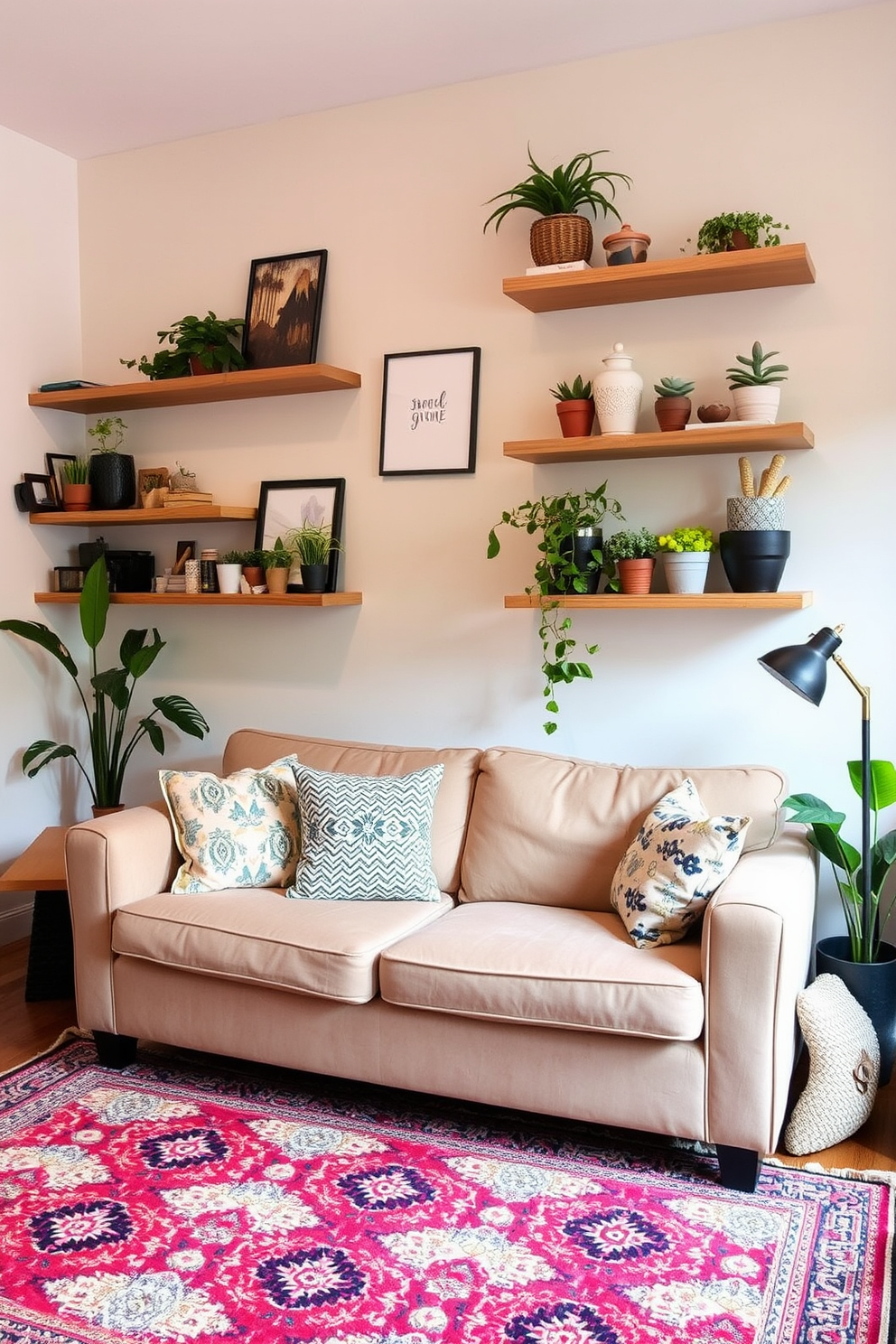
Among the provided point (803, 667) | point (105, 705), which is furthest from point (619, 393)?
point (105, 705)

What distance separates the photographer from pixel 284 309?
379 cm

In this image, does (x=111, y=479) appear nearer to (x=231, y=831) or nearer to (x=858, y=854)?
(x=231, y=831)

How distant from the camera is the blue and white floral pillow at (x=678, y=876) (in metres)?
2.57

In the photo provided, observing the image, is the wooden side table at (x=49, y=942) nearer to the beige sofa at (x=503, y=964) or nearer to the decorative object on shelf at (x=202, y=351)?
the beige sofa at (x=503, y=964)

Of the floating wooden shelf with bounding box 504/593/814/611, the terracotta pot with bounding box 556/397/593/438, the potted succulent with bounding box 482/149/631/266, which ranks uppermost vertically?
the potted succulent with bounding box 482/149/631/266

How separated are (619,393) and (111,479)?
1899mm

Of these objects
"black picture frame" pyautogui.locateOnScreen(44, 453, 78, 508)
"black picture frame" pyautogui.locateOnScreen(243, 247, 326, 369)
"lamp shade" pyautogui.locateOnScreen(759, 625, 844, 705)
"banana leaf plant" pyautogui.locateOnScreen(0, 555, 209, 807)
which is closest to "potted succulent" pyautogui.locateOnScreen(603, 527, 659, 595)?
"lamp shade" pyautogui.locateOnScreen(759, 625, 844, 705)

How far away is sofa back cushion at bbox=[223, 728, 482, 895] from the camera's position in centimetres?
318

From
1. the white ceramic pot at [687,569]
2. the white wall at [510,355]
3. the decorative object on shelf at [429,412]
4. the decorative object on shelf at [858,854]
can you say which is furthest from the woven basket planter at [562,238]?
the decorative object on shelf at [858,854]

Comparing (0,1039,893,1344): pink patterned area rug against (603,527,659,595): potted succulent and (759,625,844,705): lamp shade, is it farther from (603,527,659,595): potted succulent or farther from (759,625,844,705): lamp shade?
(603,527,659,595): potted succulent

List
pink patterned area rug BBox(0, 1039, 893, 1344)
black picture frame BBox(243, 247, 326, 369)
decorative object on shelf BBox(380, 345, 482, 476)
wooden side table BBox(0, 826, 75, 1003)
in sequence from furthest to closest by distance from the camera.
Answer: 1. black picture frame BBox(243, 247, 326, 369)
2. decorative object on shelf BBox(380, 345, 482, 476)
3. wooden side table BBox(0, 826, 75, 1003)
4. pink patterned area rug BBox(0, 1039, 893, 1344)

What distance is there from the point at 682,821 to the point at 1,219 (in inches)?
120

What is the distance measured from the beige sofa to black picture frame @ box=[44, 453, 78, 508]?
5.06ft

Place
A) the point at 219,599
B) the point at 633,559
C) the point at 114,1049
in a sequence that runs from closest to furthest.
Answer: the point at 114,1049
the point at 633,559
the point at 219,599
